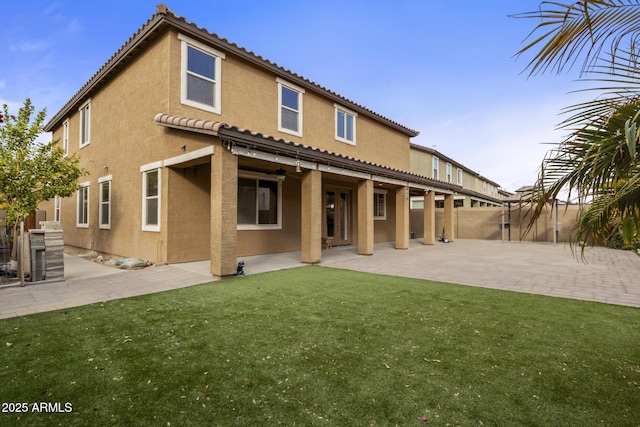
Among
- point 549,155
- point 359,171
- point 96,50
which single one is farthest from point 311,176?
point 96,50

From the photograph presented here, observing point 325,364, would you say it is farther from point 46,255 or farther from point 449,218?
point 449,218

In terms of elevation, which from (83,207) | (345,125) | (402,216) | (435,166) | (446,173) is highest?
(345,125)

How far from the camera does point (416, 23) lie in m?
8.22

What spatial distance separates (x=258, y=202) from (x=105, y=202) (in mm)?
5977

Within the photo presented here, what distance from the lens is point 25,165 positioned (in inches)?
303

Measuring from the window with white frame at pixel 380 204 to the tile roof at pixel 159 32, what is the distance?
4.60 m

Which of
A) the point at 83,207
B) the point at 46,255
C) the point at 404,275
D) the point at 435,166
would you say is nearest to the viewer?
the point at 46,255

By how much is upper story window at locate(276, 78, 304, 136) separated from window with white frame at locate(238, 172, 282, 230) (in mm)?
2148

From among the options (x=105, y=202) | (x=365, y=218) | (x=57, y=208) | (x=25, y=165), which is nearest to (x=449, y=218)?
(x=365, y=218)

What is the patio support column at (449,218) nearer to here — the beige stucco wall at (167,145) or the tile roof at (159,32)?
the tile roof at (159,32)

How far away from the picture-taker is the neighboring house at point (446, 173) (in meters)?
23.9

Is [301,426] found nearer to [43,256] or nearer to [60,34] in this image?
[43,256]

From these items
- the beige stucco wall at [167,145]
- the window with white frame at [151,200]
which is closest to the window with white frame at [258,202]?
the beige stucco wall at [167,145]

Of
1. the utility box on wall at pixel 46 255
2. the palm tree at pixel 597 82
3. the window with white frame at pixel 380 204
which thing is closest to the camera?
the palm tree at pixel 597 82
